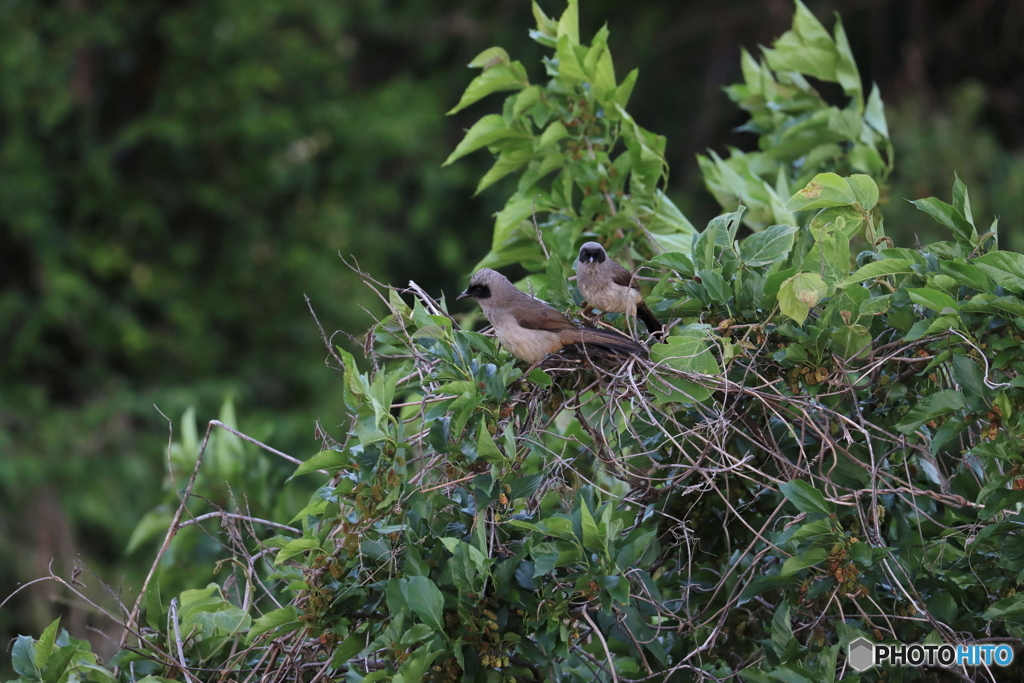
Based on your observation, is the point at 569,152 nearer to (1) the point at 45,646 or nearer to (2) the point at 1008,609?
(2) the point at 1008,609

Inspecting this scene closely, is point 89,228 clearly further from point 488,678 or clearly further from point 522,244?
point 488,678

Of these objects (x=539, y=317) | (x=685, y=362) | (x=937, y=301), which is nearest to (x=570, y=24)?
(x=539, y=317)

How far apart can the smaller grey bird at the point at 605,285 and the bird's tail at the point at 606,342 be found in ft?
0.99

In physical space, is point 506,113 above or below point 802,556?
above

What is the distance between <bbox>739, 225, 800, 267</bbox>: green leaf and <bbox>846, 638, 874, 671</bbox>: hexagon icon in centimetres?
94

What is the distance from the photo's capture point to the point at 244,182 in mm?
10109

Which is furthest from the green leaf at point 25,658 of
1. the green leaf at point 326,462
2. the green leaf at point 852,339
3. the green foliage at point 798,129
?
the green foliage at point 798,129

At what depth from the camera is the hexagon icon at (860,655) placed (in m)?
2.32

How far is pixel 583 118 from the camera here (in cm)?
330

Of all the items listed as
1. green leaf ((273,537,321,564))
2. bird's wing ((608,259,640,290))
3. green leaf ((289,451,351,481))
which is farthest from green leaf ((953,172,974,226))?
green leaf ((273,537,321,564))

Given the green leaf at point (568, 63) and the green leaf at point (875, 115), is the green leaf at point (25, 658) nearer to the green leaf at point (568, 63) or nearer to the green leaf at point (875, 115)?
the green leaf at point (568, 63)

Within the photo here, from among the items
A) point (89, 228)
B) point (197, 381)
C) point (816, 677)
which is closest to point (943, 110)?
point (197, 381)

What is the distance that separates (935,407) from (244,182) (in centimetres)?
894

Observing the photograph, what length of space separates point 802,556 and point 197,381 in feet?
25.9
